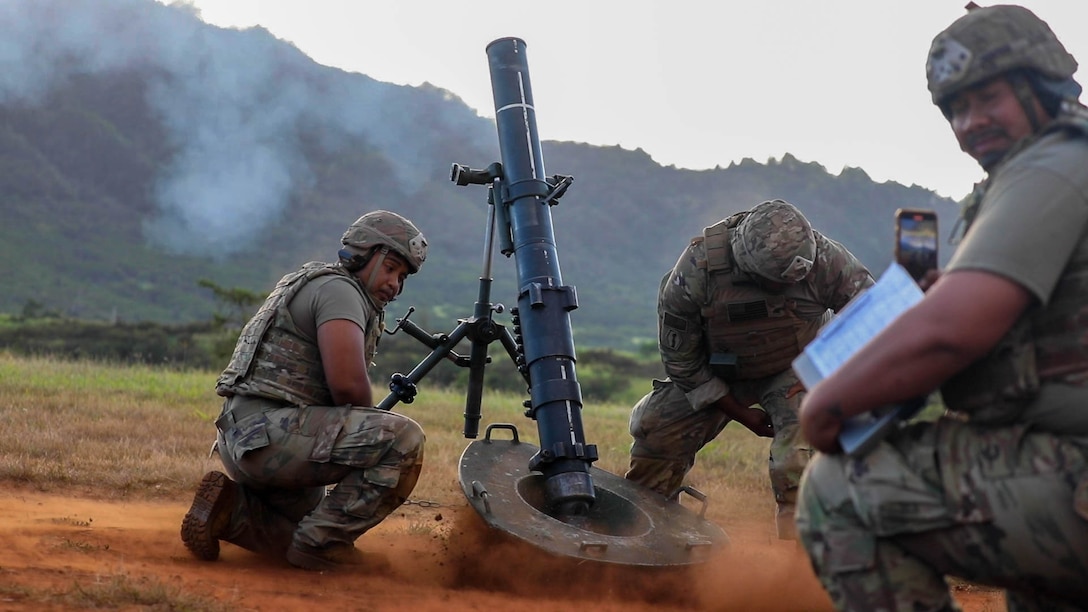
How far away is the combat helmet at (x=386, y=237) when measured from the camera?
18.1 feet

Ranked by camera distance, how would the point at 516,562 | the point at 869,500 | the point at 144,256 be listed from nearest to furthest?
1. the point at 869,500
2. the point at 516,562
3. the point at 144,256

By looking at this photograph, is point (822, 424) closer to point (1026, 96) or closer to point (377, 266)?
point (1026, 96)

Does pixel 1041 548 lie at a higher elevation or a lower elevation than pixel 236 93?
lower

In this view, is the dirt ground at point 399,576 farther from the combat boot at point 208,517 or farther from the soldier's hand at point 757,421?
the soldier's hand at point 757,421

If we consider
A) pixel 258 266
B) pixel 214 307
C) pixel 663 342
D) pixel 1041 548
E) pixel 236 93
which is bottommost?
pixel 1041 548

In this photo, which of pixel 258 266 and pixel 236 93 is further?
pixel 236 93

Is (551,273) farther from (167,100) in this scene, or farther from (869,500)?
(167,100)

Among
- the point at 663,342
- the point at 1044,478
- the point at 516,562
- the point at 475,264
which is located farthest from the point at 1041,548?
the point at 475,264

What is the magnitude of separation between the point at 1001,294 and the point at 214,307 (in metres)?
62.0

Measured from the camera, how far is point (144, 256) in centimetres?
7062

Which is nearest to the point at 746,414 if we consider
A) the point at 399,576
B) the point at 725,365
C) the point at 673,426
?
the point at 725,365

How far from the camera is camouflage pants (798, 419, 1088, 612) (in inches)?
106

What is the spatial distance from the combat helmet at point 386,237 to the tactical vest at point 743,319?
64.7 inches

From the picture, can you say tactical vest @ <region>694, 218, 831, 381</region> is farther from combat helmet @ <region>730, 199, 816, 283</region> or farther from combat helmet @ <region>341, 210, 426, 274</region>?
combat helmet @ <region>341, 210, 426, 274</region>
